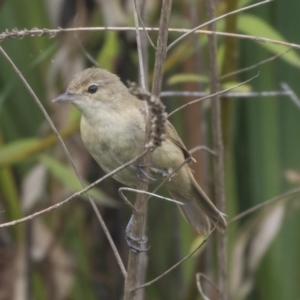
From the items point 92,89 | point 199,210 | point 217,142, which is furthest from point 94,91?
point 199,210

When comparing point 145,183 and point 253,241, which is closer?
point 145,183

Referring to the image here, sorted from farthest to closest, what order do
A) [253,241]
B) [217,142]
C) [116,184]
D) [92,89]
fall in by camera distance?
[116,184] → [253,241] → [92,89] → [217,142]

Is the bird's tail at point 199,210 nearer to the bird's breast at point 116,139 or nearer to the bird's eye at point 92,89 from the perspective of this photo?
the bird's breast at point 116,139

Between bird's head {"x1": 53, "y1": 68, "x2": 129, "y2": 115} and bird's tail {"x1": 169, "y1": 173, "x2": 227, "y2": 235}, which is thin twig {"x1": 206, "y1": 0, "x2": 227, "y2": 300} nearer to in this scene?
bird's tail {"x1": 169, "y1": 173, "x2": 227, "y2": 235}

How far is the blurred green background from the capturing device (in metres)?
2.55

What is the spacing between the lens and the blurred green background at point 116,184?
8.36ft

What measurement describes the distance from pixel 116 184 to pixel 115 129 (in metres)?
0.94

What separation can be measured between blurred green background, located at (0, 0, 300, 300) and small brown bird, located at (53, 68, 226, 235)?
33 centimetres

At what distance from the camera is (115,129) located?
6.48 feet

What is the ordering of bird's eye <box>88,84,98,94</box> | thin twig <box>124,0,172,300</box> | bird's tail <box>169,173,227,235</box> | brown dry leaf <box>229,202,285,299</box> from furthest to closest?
brown dry leaf <box>229,202,285,299</box> → bird's tail <box>169,173,227,235</box> → bird's eye <box>88,84,98,94</box> → thin twig <box>124,0,172,300</box>

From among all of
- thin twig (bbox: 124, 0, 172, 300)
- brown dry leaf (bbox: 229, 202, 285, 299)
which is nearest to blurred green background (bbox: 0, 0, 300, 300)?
brown dry leaf (bbox: 229, 202, 285, 299)

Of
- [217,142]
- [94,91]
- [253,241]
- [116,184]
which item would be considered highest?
[94,91]

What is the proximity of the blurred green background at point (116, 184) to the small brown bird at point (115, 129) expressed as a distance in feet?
1.08

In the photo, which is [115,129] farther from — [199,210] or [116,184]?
[116,184]
